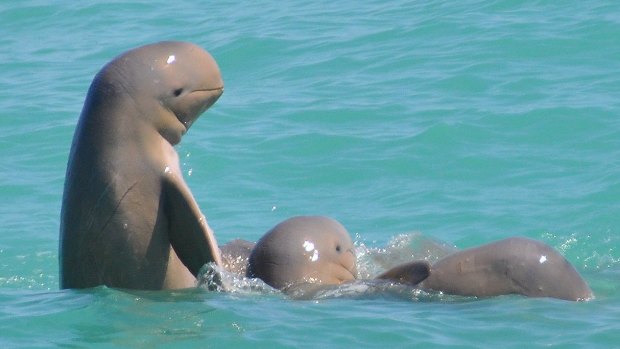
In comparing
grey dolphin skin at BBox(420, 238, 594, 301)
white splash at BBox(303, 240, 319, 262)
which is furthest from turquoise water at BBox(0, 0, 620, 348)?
white splash at BBox(303, 240, 319, 262)

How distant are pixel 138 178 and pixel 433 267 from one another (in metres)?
1.86

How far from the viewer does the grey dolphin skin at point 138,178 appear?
324 inches

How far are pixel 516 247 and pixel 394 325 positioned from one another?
3.17ft

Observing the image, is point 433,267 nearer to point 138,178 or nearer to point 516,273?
point 516,273

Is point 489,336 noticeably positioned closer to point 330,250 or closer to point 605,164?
point 330,250

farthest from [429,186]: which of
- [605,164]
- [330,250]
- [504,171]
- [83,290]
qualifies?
[83,290]

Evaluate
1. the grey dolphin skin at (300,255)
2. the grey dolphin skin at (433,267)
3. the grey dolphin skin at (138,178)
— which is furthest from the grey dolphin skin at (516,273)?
the grey dolphin skin at (138,178)

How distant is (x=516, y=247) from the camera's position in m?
8.22

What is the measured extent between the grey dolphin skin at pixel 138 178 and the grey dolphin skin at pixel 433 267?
53 cm

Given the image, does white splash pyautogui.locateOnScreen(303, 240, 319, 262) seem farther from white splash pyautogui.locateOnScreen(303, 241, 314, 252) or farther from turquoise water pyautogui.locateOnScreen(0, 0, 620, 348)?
turquoise water pyautogui.locateOnScreen(0, 0, 620, 348)

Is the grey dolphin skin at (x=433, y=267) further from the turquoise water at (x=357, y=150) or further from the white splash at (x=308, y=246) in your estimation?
the turquoise water at (x=357, y=150)

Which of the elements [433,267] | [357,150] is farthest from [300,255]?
[357,150]

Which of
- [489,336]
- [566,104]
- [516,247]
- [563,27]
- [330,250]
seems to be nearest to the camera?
[489,336]

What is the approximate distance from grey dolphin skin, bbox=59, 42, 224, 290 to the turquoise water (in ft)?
0.75
